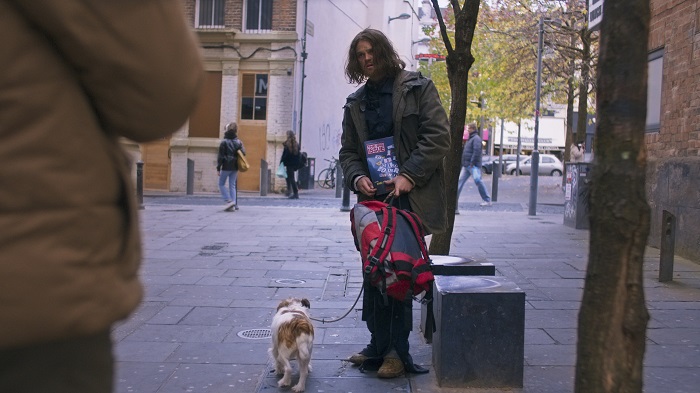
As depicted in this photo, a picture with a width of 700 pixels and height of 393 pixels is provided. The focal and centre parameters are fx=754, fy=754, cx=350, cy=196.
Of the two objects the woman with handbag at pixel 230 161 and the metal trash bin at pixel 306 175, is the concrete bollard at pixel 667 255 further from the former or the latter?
the metal trash bin at pixel 306 175

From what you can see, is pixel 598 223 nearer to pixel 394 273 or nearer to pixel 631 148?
pixel 631 148

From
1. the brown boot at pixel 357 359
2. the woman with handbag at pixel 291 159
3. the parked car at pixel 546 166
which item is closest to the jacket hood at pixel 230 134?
the woman with handbag at pixel 291 159

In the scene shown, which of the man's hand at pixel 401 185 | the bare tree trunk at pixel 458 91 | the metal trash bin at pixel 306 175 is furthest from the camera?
the metal trash bin at pixel 306 175

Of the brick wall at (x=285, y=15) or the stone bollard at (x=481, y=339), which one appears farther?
the brick wall at (x=285, y=15)

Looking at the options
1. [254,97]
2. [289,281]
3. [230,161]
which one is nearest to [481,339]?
[289,281]

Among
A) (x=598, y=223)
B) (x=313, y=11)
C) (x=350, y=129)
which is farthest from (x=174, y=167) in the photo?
(x=598, y=223)

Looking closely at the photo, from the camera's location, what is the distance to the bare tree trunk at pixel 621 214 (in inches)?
85.7

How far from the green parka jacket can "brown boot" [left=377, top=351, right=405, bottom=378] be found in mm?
747

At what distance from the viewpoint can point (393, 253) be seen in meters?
3.81

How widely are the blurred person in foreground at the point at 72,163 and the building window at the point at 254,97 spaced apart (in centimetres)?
2223

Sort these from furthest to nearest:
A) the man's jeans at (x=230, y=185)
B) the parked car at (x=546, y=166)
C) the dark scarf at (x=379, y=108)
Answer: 1. the parked car at (x=546, y=166)
2. the man's jeans at (x=230, y=185)
3. the dark scarf at (x=379, y=108)

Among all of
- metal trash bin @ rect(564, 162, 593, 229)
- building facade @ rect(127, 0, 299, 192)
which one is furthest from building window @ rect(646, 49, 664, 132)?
building facade @ rect(127, 0, 299, 192)

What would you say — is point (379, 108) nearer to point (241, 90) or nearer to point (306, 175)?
point (241, 90)

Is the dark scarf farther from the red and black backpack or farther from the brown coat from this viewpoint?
the brown coat
